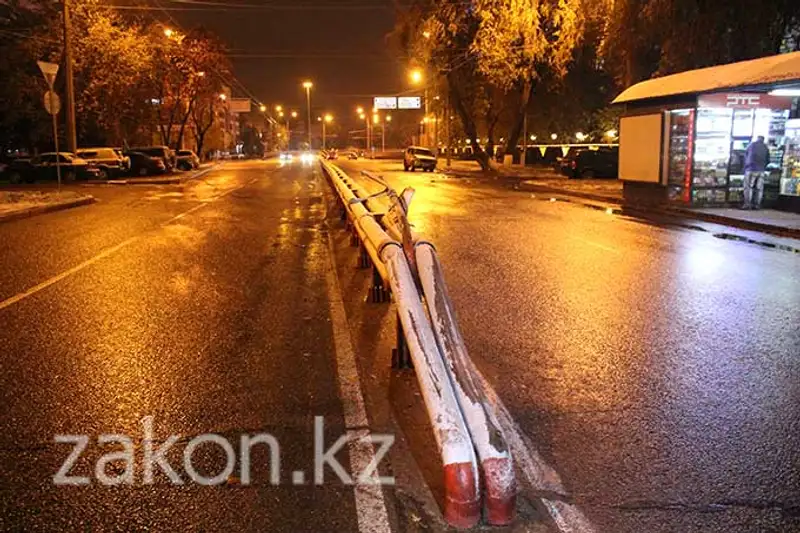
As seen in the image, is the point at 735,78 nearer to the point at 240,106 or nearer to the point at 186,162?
the point at 186,162

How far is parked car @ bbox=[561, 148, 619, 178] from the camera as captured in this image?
37.3m

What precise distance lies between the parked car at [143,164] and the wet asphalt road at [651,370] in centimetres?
3444

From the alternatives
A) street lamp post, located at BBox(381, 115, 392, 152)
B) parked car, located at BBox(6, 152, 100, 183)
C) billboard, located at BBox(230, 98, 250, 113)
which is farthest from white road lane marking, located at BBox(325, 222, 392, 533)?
billboard, located at BBox(230, 98, 250, 113)

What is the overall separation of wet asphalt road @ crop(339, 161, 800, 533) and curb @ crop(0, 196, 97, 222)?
38.1ft

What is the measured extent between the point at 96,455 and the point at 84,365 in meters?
1.95

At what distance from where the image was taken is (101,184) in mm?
34781

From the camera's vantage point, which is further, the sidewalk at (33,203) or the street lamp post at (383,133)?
the street lamp post at (383,133)

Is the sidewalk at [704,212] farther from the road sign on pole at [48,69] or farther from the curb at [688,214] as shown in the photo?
the road sign on pole at [48,69]

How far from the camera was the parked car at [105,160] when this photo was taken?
39384 mm

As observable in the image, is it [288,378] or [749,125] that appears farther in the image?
[749,125]

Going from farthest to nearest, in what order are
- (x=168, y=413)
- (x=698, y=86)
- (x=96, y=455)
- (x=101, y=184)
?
(x=101, y=184)
(x=698, y=86)
(x=168, y=413)
(x=96, y=455)

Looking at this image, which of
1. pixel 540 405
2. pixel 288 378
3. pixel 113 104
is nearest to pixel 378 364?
pixel 288 378

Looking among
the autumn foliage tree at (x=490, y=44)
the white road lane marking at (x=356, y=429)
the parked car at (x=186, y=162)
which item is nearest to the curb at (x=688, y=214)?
the autumn foliage tree at (x=490, y=44)

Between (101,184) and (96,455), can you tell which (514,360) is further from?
(101,184)
